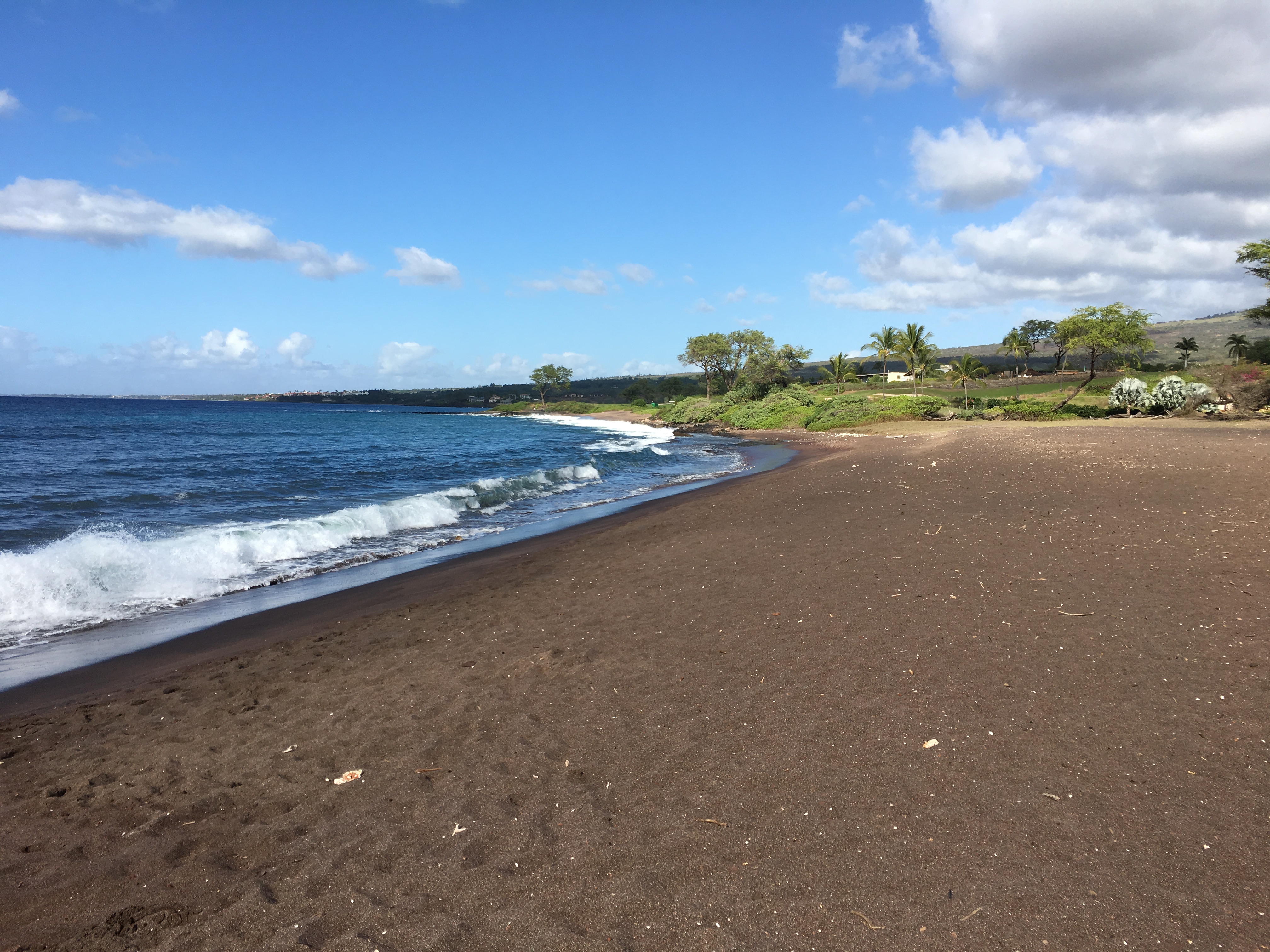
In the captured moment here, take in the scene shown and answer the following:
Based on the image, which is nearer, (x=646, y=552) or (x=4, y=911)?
(x=4, y=911)

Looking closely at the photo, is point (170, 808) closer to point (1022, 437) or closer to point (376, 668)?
point (376, 668)

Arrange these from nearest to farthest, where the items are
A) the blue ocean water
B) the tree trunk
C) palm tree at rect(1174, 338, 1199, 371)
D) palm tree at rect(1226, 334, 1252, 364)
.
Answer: the blue ocean water → the tree trunk → palm tree at rect(1226, 334, 1252, 364) → palm tree at rect(1174, 338, 1199, 371)

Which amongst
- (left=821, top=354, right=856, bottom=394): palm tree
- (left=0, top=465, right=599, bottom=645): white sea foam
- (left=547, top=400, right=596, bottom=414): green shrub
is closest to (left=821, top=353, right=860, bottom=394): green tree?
(left=821, top=354, right=856, bottom=394): palm tree

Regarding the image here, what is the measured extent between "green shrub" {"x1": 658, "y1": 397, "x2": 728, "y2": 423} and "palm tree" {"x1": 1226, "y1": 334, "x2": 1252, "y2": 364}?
5453 centimetres

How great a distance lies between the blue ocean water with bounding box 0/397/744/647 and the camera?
11.3 m

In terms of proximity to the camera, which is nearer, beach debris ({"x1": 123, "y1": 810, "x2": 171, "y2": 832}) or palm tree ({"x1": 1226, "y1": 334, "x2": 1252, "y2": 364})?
beach debris ({"x1": 123, "y1": 810, "x2": 171, "y2": 832})

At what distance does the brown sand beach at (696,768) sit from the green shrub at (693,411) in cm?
6012

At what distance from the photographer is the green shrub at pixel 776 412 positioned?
5638 cm

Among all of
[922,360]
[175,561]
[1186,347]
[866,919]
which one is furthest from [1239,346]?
[175,561]

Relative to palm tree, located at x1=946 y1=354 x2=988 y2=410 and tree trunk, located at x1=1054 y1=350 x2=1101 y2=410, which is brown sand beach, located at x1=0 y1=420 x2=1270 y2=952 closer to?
tree trunk, located at x1=1054 y1=350 x2=1101 y2=410

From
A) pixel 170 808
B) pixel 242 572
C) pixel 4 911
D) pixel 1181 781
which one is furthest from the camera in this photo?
pixel 242 572

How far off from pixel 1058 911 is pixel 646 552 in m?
8.80

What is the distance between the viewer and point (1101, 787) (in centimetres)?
429

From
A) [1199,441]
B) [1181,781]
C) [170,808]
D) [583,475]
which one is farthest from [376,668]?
[1199,441]
